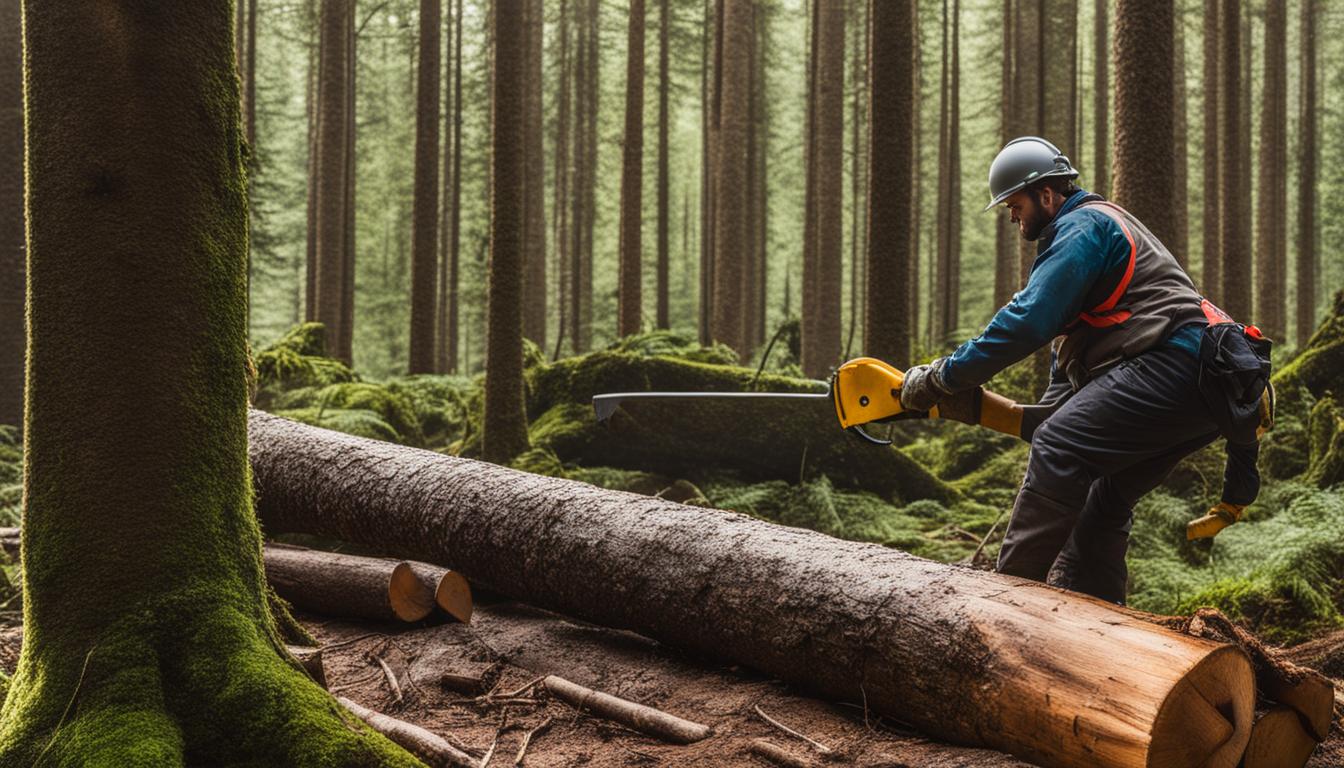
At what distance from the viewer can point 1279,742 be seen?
3297 millimetres

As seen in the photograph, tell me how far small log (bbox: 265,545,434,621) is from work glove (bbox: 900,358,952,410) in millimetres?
2867

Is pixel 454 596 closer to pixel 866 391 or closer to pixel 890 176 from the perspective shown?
pixel 866 391

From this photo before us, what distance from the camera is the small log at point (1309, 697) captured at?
3.28 metres

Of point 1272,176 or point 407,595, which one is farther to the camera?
point 1272,176

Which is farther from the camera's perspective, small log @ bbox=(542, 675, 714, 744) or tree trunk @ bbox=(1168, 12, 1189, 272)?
tree trunk @ bbox=(1168, 12, 1189, 272)

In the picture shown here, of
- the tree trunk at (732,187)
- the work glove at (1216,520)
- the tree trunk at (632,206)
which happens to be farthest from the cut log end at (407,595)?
the tree trunk at (632,206)

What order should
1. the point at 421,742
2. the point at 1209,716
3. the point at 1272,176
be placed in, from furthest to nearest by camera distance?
1. the point at 1272,176
2. the point at 421,742
3. the point at 1209,716

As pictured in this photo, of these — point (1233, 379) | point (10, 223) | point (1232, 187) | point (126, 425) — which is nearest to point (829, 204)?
point (1232, 187)

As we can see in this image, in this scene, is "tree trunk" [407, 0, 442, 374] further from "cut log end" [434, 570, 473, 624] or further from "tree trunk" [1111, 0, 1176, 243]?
"cut log end" [434, 570, 473, 624]

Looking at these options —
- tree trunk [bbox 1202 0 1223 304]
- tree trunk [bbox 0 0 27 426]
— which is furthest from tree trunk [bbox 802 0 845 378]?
tree trunk [bbox 0 0 27 426]

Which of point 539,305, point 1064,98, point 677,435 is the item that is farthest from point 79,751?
point 1064,98

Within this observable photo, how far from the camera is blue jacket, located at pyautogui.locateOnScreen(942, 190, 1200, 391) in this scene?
13.0 feet

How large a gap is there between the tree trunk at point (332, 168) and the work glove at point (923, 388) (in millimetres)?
14172

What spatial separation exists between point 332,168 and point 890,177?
10.4 metres
